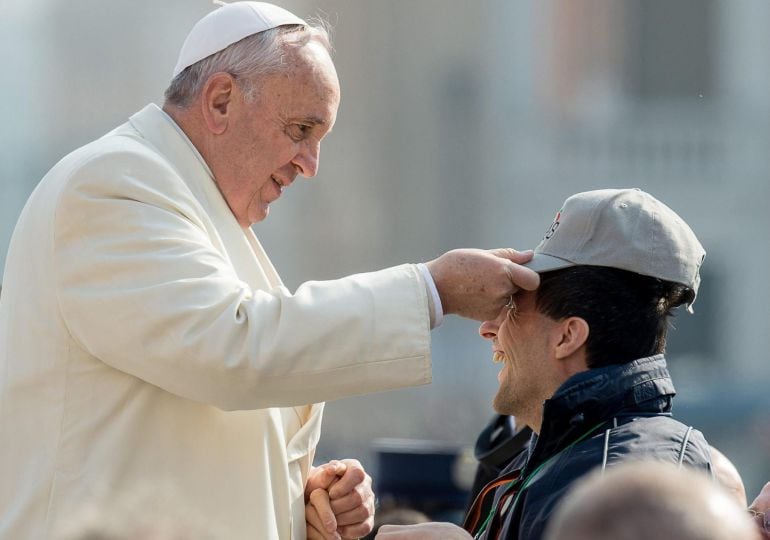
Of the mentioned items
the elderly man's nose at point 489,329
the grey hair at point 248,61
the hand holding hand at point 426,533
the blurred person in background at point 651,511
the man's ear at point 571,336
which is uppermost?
the grey hair at point 248,61

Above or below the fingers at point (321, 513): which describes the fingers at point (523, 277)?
above

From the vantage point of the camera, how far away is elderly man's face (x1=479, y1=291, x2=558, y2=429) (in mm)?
3609

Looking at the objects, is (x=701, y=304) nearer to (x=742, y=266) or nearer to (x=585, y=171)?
(x=742, y=266)

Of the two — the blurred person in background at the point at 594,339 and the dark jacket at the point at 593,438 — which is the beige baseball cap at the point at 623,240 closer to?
the blurred person in background at the point at 594,339

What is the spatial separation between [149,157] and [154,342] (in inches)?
20.2

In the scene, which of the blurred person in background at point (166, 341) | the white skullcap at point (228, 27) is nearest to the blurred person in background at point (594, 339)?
the blurred person in background at point (166, 341)

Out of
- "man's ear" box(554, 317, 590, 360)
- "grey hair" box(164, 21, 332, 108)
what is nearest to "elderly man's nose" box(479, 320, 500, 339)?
"man's ear" box(554, 317, 590, 360)

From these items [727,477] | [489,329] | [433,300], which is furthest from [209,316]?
[727,477]

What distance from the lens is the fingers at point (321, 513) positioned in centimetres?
373

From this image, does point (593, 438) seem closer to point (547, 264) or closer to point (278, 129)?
point (547, 264)

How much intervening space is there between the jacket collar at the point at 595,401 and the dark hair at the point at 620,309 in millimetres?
88

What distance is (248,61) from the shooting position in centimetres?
371

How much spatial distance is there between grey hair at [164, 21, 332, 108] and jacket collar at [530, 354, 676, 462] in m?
1.09

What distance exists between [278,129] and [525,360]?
2.79 feet
